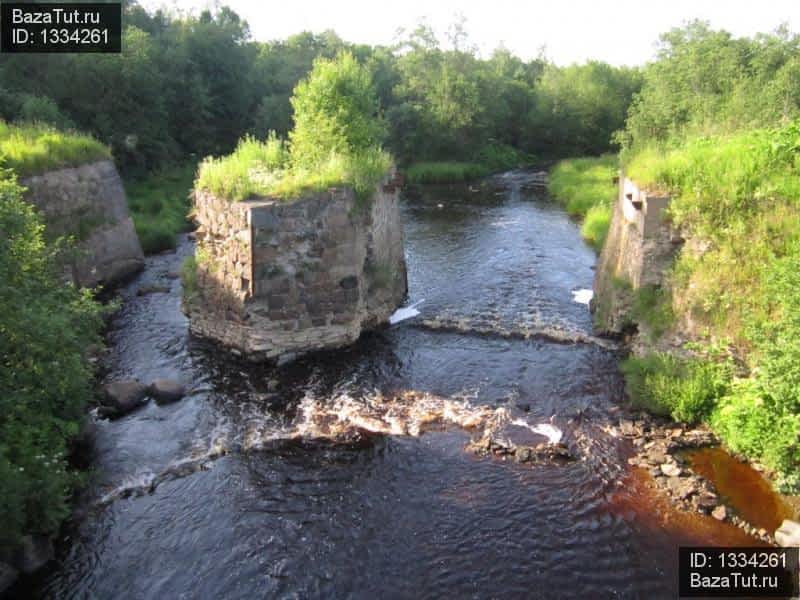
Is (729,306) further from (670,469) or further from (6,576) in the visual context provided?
(6,576)

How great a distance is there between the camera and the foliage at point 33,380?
387 inches

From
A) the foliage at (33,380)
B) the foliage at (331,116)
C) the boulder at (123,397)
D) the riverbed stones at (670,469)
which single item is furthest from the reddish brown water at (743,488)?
the foliage at (331,116)

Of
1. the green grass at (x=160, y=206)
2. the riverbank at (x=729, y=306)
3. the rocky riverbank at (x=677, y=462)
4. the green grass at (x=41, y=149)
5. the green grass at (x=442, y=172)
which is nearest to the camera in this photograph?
the rocky riverbank at (x=677, y=462)

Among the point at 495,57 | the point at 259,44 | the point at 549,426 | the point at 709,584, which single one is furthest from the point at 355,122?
the point at 495,57

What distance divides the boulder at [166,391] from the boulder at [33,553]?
16.5ft

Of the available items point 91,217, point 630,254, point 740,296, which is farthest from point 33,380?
point 91,217

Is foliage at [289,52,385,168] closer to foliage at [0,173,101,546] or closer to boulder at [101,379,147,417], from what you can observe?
boulder at [101,379,147,417]

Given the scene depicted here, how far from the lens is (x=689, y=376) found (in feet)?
44.2

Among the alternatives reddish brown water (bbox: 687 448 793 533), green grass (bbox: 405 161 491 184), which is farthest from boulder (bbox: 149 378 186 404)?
green grass (bbox: 405 161 491 184)

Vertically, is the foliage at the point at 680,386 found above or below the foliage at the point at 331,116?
below

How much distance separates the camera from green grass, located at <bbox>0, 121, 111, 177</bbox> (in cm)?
2052

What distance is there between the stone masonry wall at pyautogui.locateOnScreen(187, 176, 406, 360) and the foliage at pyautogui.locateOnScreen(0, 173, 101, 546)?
463cm

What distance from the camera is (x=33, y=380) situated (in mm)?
10703

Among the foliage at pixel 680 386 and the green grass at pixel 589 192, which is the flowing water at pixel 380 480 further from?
the green grass at pixel 589 192
